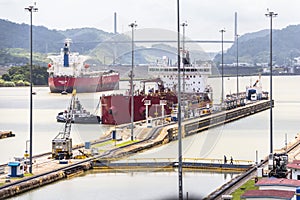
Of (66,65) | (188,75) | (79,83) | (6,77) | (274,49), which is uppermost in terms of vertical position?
(274,49)

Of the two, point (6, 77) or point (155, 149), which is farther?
point (6, 77)

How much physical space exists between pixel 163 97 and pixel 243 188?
1932 centimetres

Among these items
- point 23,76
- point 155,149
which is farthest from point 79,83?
point 155,149

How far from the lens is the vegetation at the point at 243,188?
40.5 ft

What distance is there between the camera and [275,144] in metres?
24.7

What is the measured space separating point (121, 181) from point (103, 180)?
0.45 metres

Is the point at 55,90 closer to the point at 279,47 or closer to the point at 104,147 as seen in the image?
the point at 104,147

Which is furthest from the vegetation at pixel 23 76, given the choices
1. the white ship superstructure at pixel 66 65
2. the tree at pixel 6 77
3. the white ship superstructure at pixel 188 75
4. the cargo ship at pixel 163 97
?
the white ship superstructure at pixel 188 75

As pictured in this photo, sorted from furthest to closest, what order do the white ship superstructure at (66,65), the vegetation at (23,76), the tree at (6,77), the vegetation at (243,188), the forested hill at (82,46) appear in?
the forested hill at (82,46)
the tree at (6,77)
the vegetation at (23,76)
the white ship superstructure at (66,65)
the vegetation at (243,188)

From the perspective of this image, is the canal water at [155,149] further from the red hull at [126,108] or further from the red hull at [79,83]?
the red hull at [79,83]

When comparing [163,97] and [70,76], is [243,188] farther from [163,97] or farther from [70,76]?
[70,76]

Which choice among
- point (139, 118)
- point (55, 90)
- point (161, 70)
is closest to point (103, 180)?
point (139, 118)

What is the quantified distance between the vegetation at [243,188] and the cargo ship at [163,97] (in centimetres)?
1271

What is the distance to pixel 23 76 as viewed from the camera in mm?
79062
